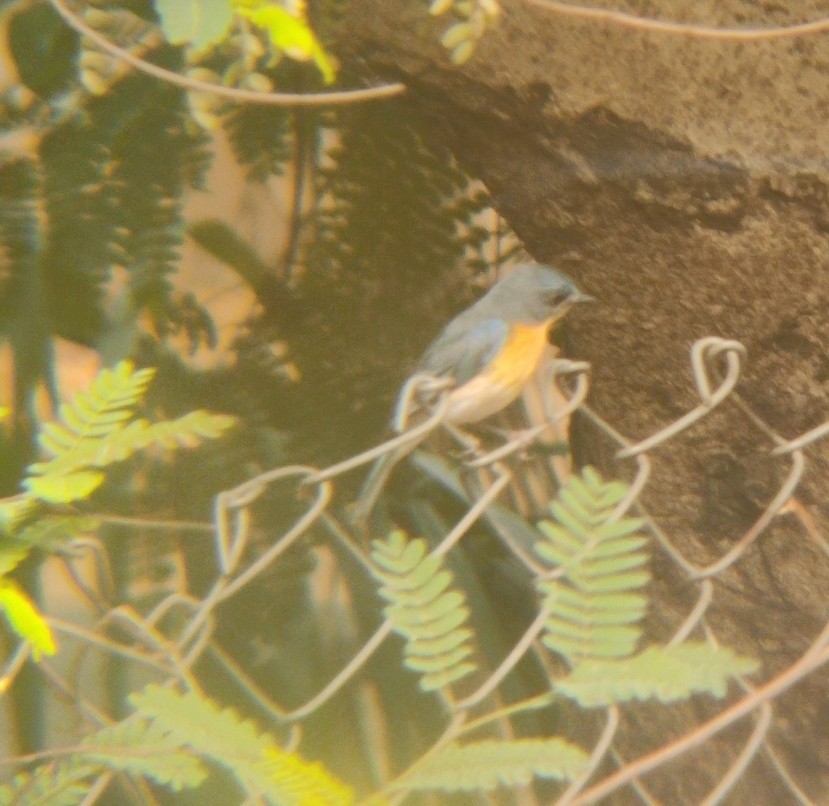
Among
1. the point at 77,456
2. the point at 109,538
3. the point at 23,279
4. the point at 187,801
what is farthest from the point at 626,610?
the point at 23,279

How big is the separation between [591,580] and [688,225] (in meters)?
0.87

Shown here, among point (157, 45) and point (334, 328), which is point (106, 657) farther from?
point (157, 45)

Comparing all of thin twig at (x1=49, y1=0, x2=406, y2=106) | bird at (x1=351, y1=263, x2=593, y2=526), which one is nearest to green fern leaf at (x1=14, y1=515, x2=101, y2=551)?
thin twig at (x1=49, y1=0, x2=406, y2=106)

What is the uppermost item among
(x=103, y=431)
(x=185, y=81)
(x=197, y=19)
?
(x=197, y=19)

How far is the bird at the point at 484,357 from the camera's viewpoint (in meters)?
2.31

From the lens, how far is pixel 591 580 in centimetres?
138

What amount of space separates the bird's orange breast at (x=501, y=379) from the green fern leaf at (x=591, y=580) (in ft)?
2.90

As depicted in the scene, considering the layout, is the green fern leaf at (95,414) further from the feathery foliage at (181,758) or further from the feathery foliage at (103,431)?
the feathery foliage at (181,758)

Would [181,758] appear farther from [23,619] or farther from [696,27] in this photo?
[696,27]

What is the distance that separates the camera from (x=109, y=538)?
2.07 meters

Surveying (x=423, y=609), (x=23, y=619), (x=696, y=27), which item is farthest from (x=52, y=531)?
(x=696, y=27)

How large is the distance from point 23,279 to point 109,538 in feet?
1.84

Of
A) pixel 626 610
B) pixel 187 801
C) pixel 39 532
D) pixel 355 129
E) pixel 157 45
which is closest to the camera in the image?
pixel 39 532

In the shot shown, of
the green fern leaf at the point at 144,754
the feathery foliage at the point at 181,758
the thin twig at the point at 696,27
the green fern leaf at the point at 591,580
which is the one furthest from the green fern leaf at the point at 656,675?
the thin twig at the point at 696,27
